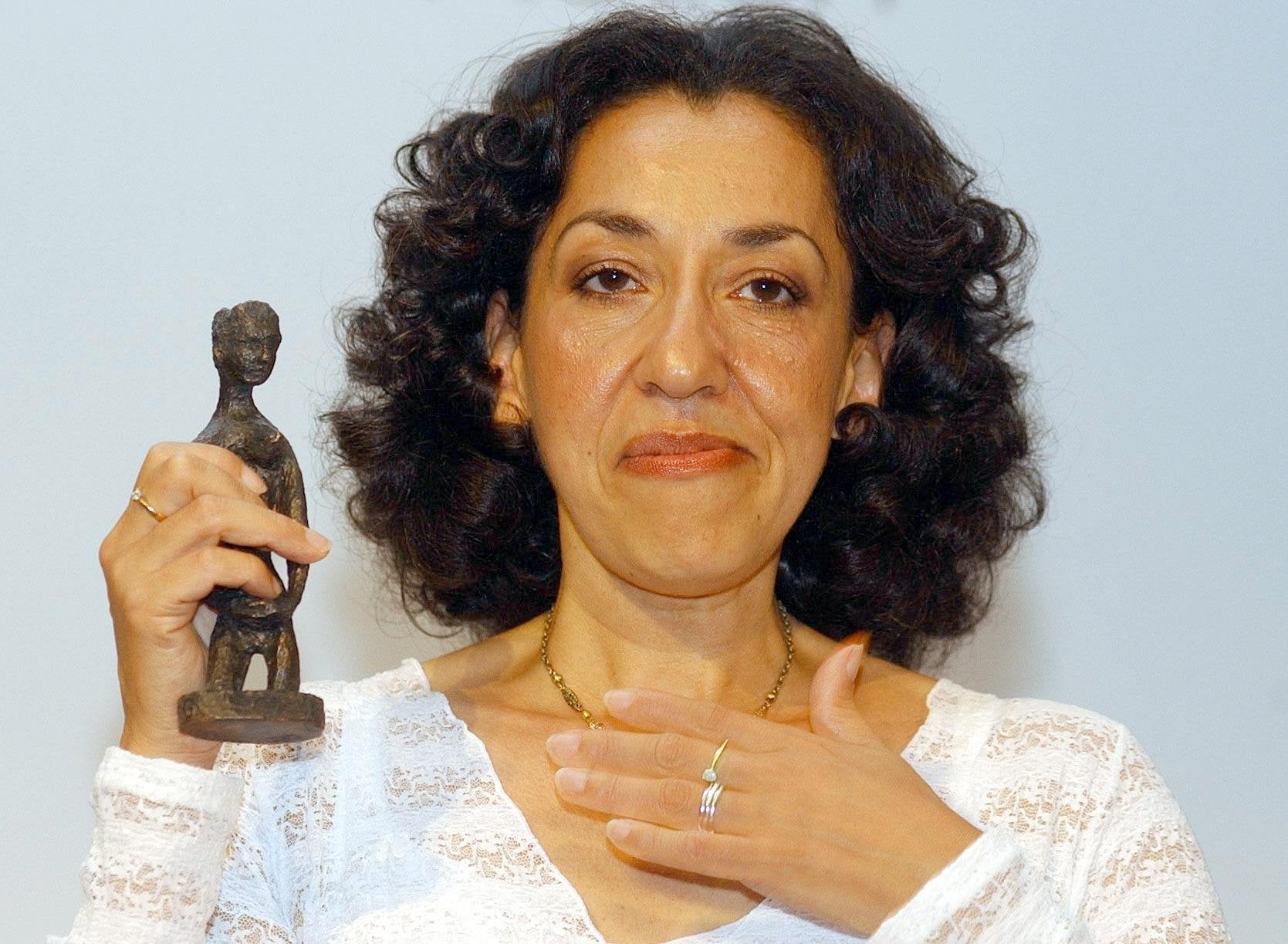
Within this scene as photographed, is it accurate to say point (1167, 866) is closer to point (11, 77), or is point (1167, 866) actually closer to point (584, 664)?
point (584, 664)

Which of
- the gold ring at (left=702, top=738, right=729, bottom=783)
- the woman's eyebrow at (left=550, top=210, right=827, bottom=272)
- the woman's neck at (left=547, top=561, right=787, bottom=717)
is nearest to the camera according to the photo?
the gold ring at (left=702, top=738, right=729, bottom=783)

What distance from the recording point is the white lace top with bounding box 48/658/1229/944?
1.58 meters

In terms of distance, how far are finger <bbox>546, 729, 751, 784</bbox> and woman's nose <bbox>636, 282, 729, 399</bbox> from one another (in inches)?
13.0

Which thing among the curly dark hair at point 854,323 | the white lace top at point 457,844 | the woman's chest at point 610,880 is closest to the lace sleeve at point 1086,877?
the white lace top at point 457,844

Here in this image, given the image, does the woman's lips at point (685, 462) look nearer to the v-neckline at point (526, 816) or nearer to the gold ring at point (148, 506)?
the v-neckline at point (526, 816)

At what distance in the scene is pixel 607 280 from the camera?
1.85m

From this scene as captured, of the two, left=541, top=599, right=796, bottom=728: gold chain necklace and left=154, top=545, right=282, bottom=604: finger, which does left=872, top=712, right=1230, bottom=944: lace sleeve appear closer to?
left=541, top=599, right=796, bottom=728: gold chain necklace

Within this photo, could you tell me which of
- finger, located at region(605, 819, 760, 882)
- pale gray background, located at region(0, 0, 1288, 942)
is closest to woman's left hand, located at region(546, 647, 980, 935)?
finger, located at region(605, 819, 760, 882)

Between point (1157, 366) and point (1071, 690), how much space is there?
17.0 inches

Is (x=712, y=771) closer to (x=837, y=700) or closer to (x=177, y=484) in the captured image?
(x=837, y=700)

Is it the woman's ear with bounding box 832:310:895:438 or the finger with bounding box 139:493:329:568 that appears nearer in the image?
the finger with bounding box 139:493:329:568

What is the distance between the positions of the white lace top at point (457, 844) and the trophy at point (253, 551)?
0.10m

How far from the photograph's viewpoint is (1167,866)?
5.77 ft

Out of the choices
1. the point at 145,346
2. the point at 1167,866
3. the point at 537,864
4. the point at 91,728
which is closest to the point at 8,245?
the point at 145,346
